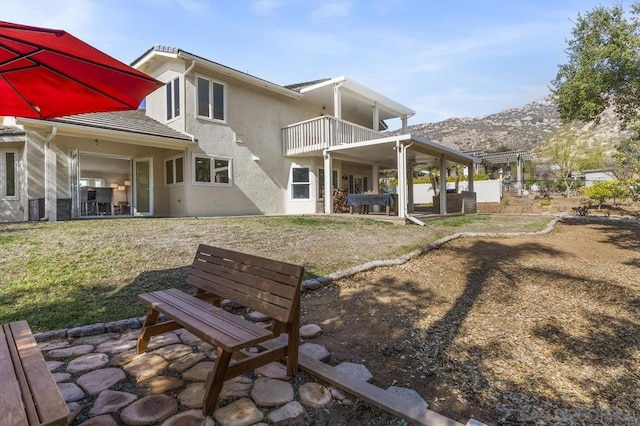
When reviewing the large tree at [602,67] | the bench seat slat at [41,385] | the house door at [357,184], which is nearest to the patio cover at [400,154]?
the house door at [357,184]

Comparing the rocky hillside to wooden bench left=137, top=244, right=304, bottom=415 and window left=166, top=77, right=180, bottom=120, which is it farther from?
wooden bench left=137, top=244, right=304, bottom=415

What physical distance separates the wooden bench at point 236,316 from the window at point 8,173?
1200 centimetres

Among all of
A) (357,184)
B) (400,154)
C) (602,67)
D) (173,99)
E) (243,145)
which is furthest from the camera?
(357,184)

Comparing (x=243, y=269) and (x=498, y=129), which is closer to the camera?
(x=243, y=269)

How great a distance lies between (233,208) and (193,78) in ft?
16.8

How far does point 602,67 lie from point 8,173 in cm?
1874

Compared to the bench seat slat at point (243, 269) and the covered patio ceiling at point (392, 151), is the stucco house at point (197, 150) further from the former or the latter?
the bench seat slat at point (243, 269)

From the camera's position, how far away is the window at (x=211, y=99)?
13.1 m

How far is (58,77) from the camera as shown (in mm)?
3328

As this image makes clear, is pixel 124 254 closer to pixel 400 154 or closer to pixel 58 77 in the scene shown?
pixel 58 77

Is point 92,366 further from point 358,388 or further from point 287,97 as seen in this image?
point 287,97

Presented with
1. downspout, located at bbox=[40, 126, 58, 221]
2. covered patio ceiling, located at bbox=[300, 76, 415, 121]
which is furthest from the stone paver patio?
covered patio ceiling, located at bbox=[300, 76, 415, 121]

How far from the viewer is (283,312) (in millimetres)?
2498

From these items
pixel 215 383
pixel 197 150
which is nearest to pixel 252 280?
pixel 215 383
